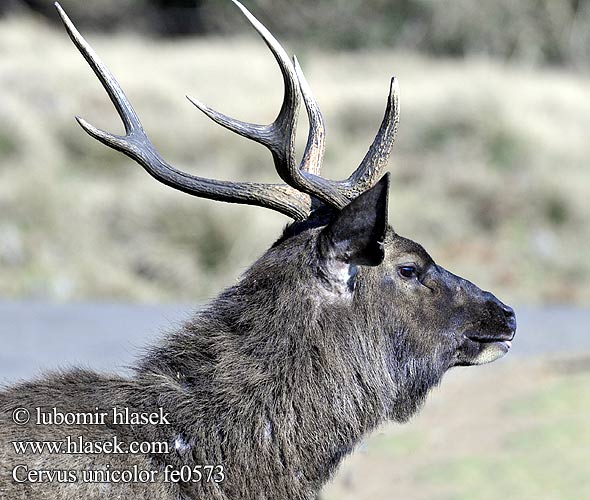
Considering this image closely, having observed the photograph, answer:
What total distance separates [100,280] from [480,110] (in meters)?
11.2

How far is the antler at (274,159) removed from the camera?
4762 millimetres

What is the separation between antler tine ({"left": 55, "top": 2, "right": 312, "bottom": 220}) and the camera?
15.6 ft

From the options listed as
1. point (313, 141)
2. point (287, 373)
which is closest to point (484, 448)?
point (313, 141)

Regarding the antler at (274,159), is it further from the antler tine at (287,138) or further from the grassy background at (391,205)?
the grassy background at (391,205)

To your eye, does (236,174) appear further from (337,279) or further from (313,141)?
(337,279)

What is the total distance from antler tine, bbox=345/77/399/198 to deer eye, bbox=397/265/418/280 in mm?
396

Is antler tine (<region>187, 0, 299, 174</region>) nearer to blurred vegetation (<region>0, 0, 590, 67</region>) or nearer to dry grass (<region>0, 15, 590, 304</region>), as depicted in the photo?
dry grass (<region>0, 15, 590, 304</region>)

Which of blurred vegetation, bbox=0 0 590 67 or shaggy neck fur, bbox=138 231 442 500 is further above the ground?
blurred vegetation, bbox=0 0 590 67

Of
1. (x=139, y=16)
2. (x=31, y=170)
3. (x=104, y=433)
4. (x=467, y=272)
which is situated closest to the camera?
(x=104, y=433)

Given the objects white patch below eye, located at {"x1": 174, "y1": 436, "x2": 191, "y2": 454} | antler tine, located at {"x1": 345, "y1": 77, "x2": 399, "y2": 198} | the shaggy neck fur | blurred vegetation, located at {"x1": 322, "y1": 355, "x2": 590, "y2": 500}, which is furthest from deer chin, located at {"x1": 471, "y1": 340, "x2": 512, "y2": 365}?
blurred vegetation, located at {"x1": 322, "y1": 355, "x2": 590, "y2": 500}

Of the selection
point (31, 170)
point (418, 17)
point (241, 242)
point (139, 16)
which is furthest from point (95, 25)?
point (241, 242)

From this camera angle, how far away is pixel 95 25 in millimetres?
40219

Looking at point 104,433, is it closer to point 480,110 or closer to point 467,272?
point 467,272

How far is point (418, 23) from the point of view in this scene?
38.9 meters
